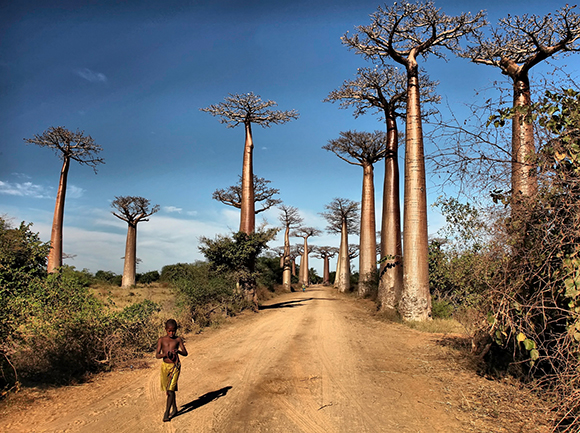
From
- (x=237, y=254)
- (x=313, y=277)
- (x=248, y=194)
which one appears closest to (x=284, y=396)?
(x=237, y=254)

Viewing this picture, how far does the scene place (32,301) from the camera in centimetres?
464

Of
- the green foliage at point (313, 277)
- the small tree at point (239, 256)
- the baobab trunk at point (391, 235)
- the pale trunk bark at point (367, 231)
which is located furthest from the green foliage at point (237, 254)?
the green foliage at point (313, 277)

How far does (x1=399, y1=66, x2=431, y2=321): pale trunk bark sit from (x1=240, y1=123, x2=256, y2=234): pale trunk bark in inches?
268

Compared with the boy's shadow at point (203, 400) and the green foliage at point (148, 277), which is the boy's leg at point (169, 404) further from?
the green foliage at point (148, 277)

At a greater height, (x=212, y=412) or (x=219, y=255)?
(x=219, y=255)

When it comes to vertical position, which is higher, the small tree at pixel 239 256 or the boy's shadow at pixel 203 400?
the small tree at pixel 239 256

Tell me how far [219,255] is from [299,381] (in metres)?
9.27

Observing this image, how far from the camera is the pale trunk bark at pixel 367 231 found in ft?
67.1

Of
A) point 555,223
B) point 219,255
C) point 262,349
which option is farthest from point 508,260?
point 219,255

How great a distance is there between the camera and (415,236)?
9.66 m

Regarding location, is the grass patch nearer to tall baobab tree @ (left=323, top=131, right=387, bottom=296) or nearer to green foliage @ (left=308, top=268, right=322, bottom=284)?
tall baobab tree @ (left=323, top=131, right=387, bottom=296)

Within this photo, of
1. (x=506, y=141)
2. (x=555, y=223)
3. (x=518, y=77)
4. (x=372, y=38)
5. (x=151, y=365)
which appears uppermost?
(x=372, y=38)

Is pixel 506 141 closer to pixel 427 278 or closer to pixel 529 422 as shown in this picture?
pixel 529 422

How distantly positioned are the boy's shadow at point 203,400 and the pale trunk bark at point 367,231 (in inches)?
666
